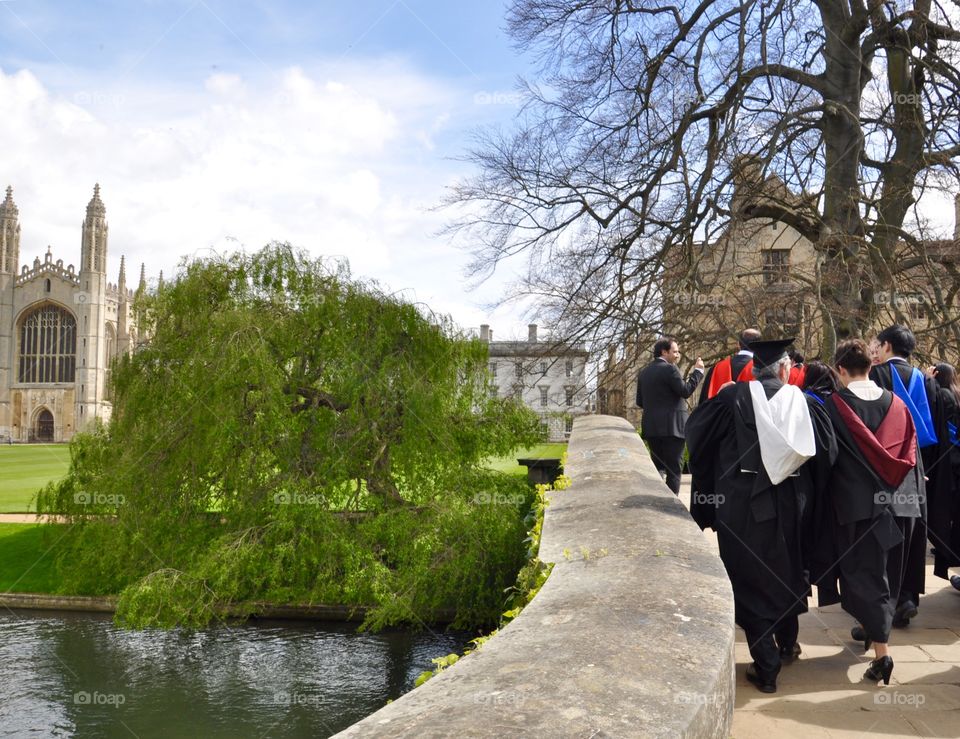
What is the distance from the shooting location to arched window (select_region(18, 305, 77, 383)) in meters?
84.3

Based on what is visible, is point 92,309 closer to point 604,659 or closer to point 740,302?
point 740,302

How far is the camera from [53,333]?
283 feet

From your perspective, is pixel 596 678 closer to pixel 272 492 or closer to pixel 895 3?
pixel 272 492

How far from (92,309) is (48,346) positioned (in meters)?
6.73

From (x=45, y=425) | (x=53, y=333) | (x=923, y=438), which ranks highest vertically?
(x=53, y=333)

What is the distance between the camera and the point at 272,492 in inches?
535

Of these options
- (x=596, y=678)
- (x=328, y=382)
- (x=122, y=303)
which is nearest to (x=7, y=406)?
(x=122, y=303)

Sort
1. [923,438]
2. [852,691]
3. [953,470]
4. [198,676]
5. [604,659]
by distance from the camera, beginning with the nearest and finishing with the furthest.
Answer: [604,659] < [852,691] < [923,438] < [953,470] < [198,676]

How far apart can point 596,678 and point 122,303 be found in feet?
313
